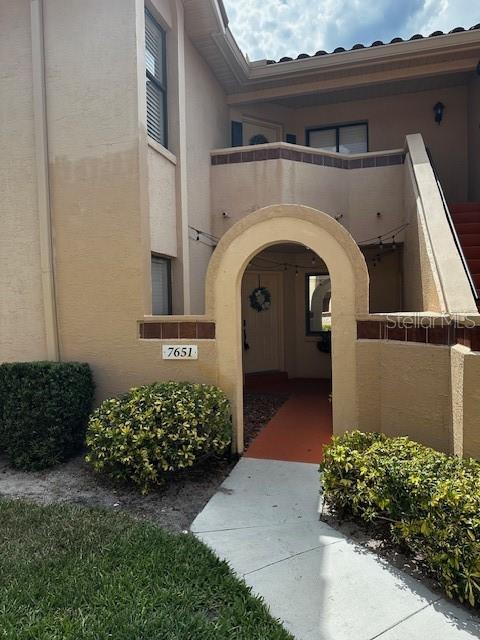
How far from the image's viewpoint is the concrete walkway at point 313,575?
2951 mm

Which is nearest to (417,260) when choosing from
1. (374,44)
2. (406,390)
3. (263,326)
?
(406,390)

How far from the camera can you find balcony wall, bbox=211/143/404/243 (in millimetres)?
8852

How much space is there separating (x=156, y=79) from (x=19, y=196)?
127 inches

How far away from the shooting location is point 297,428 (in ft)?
24.5

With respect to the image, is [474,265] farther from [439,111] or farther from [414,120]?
[414,120]

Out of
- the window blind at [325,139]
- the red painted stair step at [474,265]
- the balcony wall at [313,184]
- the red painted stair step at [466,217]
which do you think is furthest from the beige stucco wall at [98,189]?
the window blind at [325,139]

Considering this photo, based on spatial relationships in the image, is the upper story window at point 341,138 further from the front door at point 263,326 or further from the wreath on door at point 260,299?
the wreath on door at point 260,299

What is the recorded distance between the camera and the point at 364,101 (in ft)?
36.9

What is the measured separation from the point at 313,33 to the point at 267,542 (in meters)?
12.3

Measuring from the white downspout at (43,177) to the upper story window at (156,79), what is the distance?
1699 millimetres

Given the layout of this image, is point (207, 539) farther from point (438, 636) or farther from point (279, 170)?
point (279, 170)

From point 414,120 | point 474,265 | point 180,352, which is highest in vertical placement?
point 414,120

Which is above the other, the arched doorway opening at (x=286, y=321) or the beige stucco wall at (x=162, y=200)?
the beige stucco wall at (x=162, y=200)

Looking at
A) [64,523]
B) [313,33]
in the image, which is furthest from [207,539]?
[313,33]
